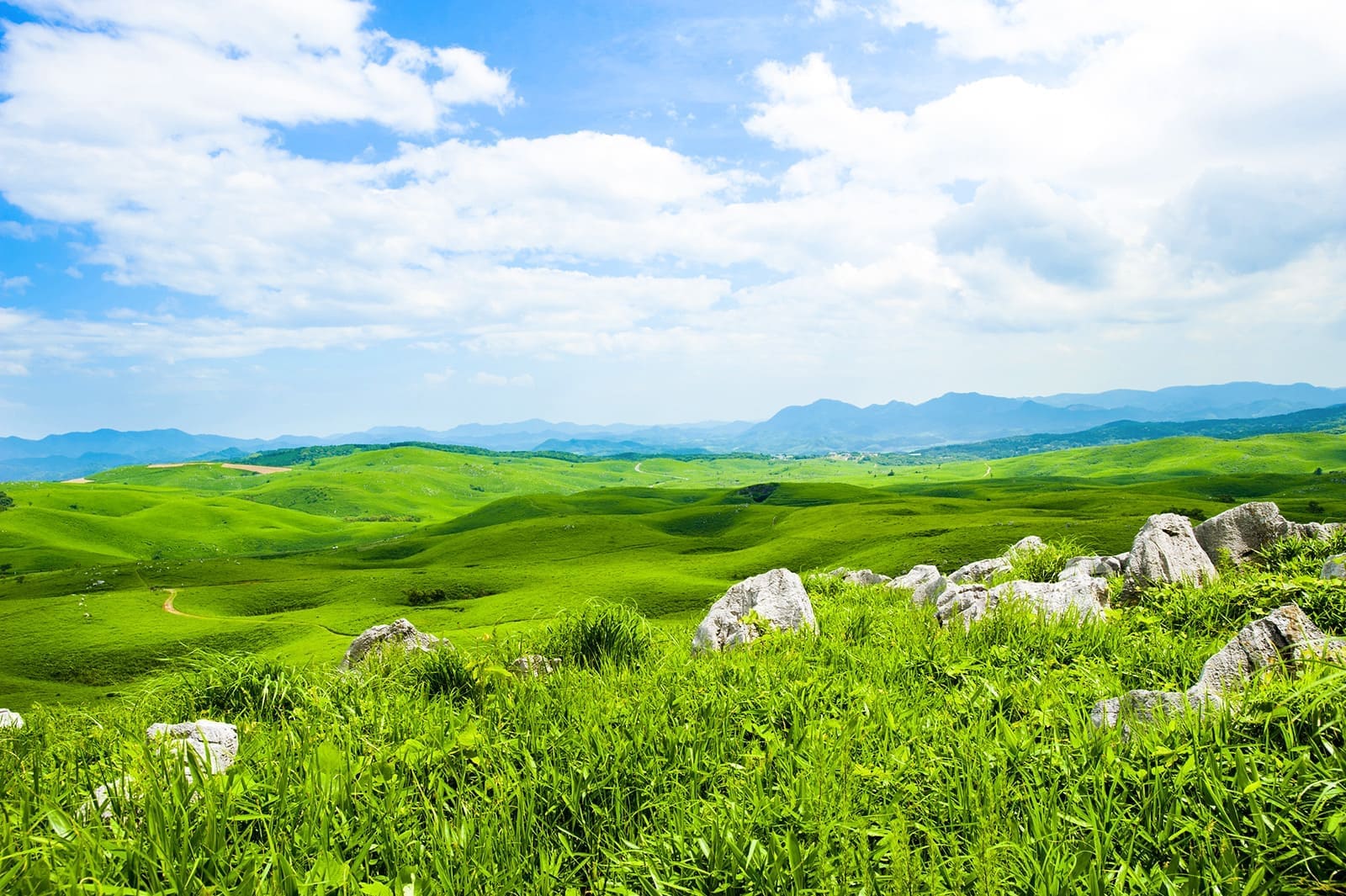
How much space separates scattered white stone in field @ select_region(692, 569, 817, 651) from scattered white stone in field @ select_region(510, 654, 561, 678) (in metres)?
3.63

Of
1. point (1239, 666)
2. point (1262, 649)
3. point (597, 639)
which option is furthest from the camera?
point (597, 639)

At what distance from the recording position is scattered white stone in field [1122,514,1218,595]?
42.8 feet

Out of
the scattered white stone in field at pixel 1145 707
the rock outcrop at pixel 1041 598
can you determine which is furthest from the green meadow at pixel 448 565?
the rock outcrop at pixel 1041 598

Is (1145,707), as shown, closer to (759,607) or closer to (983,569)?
(759,607)

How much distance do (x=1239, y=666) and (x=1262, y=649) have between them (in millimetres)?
359

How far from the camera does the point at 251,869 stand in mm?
3961

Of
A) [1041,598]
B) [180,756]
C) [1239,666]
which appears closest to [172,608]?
[180,756]

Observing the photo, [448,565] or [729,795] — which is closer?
[729,795]

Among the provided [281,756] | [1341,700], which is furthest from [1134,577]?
[281,756]

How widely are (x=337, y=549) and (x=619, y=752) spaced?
11879cm

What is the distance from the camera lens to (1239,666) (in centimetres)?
638

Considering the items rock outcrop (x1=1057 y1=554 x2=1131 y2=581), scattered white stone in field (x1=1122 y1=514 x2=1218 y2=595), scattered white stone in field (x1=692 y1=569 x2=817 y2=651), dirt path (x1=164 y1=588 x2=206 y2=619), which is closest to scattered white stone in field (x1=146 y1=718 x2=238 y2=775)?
scattered white stone in field (x1=692 y1=569 x2=817 y2=651)

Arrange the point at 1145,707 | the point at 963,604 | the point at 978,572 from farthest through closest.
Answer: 1. the point at 978,572
2. the point at 963,604
3. the point at 1145,707

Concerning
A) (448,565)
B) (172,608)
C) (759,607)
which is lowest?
(448,565)
